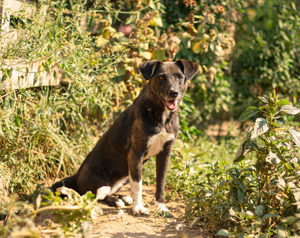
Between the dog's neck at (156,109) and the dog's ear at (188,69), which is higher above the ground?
the dog's ear at (188,69)

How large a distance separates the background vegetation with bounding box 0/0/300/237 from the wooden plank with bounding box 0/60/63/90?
5 centimetres

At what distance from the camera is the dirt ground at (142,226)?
9.58 feet

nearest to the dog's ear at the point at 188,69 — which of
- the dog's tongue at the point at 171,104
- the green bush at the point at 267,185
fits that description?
the dog's tongue at the point at 171,104

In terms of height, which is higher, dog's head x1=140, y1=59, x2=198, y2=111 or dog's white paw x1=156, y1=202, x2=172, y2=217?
dog's head x1=140, y1=59, x2=198, y2=111

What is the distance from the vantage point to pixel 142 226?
311 centimetres

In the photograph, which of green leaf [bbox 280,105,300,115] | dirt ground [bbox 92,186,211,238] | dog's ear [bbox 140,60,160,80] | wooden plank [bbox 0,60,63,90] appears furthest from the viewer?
dog's ear [bbox 140,60,160,80]

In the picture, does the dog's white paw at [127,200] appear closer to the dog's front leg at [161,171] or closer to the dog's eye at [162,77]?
the dog's front leg at [161,171]

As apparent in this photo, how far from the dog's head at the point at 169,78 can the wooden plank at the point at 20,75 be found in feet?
3.15

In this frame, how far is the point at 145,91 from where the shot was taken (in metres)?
3.62

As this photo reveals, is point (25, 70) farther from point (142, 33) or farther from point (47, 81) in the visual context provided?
point (142, 33)

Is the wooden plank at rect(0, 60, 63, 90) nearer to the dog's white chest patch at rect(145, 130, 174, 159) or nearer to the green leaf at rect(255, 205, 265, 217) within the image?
the dog's white chest patch at rect(145, 130, 174, 159)

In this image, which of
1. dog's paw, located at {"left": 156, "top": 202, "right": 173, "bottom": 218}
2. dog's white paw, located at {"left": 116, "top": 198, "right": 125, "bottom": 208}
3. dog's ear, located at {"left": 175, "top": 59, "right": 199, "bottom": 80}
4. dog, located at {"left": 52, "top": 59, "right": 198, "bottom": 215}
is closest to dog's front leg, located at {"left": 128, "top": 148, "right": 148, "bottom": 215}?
dog, located at {"left": 52, "top": 59, "right": 198, "bottom": 215}

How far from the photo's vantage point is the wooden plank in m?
3.38

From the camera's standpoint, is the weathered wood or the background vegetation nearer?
the background vegetation
